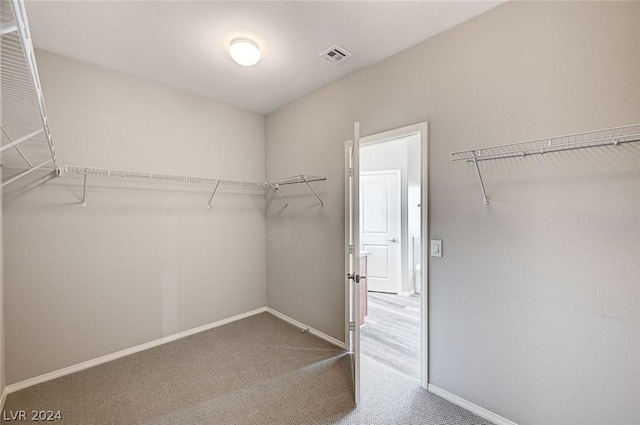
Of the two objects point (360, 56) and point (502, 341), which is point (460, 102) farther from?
point (502, 341)

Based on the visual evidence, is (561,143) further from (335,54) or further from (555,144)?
(335,54)

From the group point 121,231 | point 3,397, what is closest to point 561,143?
point 121,231

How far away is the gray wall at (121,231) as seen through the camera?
2.15 meters

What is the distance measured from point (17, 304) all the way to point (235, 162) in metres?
2.24

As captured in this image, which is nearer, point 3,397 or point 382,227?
point 3,397

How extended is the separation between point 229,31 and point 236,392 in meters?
2.69

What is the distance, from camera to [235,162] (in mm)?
3359

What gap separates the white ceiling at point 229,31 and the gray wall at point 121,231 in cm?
37

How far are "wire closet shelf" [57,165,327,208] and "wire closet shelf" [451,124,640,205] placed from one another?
148cm

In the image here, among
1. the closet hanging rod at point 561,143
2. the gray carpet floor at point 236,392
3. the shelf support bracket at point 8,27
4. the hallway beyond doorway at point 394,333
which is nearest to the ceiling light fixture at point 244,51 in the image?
the shelf support bracket at point 8,27

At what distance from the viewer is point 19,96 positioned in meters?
1.54

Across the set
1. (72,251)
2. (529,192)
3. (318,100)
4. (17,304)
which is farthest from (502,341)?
(17,304)

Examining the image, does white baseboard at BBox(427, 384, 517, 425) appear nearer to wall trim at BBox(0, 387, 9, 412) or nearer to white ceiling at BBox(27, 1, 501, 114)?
white ceiling at BBox(27, 1, 501, 114)

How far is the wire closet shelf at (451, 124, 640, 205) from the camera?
1328 mm
